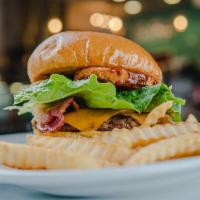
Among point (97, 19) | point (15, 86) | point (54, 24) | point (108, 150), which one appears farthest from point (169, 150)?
point (97, 19)

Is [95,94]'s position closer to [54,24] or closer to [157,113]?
[157,113]

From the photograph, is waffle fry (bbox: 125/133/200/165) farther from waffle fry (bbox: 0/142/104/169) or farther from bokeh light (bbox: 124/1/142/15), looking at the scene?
bokeh light (bbox: 124/1/142/15)

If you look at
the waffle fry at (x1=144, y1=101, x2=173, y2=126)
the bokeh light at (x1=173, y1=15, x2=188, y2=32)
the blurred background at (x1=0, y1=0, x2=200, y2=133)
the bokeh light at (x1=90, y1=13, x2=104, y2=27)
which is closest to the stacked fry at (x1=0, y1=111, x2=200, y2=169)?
the waffle fry at (x1=144, y1=101, x2=173, y2=126)

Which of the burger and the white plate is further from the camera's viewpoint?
the burger

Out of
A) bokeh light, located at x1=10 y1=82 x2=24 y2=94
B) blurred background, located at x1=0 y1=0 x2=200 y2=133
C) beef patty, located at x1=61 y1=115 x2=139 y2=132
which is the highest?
beef patty, located at x1=61 y1=115 x2=139 y2=132

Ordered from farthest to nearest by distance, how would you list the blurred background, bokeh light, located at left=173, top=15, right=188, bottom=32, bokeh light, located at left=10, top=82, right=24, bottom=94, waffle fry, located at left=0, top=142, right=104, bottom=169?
bokeh light, located at left=173, top=15, right=188, bottom=32, the blurred background, bokeh light, located at left=10, top=82, right=24, bottom=94, waffle fry, located at left=0, top=142, right=104, bottom=169

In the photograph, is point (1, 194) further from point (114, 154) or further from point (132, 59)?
point (132, 59)

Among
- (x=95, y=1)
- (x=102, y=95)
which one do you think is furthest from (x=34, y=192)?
(x=95, y=1)

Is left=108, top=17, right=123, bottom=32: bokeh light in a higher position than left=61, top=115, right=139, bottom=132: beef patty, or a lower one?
lower
